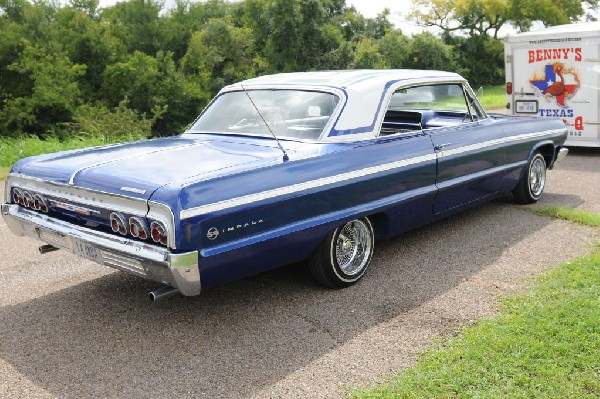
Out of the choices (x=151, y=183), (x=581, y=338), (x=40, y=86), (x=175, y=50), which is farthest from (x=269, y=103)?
(x=175, y=50)

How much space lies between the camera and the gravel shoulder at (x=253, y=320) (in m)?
3.49

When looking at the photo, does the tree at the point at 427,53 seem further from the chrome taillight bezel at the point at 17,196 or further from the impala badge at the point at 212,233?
the impala badge at the point at 212,233

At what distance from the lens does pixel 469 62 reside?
44.6 metres

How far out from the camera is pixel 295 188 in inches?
163

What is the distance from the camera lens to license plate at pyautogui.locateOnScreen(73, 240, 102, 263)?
4000 mm

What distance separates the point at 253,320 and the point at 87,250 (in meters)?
1.13

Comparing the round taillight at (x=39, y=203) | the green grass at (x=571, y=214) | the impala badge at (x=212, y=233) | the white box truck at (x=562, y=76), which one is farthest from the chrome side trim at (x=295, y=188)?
the white box truck at (x=562, y=76)

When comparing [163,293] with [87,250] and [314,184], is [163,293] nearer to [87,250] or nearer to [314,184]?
[87,250]

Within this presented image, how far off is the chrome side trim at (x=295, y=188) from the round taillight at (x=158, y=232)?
16cm

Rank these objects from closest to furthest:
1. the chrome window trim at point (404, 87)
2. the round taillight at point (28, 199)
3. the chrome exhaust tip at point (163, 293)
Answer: the chrome exhaust tip at point (163, 293) → the round taillight at point (28, 199) → the chrome window trim at point (404, 87)

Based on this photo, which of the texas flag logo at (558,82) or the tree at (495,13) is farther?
the tree at (495,13)

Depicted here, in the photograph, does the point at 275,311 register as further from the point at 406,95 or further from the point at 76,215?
the point at 406,95

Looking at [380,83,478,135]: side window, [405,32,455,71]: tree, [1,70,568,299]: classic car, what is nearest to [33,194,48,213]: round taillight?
[1,70,568,299]: classic car

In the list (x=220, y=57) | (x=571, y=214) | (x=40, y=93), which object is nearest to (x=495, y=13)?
(x=220, y=57)
